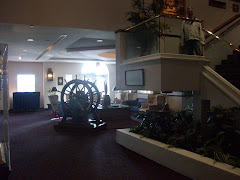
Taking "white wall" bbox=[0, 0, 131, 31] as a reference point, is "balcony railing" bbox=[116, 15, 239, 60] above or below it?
below

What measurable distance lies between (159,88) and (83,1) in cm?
325

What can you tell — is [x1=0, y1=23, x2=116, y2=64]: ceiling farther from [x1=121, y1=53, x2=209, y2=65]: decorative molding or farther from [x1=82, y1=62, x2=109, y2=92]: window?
[x1=82, y1=62, x2=109, y2=92]: window

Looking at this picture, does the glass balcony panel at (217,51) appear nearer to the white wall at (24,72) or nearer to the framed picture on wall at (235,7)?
the framed picture on wall at (235,7)

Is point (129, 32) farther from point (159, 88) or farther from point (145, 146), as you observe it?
point (145, 146)

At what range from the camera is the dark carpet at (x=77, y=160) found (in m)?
3.74

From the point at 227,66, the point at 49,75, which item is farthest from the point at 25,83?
the point at 227,66

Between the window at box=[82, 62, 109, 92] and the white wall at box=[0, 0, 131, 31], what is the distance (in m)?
8.06

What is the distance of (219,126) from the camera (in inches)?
147

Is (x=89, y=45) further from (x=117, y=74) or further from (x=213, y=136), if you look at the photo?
(x=213, y=136)

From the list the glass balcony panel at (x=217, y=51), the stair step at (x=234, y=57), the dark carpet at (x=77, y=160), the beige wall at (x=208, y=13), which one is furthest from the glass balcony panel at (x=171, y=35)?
the beige wall at (x=208, y=13)

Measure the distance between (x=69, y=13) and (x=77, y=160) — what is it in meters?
3.59

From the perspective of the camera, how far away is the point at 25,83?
13234mm

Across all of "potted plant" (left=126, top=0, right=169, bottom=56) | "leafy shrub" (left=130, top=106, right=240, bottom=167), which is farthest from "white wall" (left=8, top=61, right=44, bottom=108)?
"leafy shrub" (left=130, top=106, right=240, bottom=167)

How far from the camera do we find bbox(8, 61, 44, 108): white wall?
13.0m
